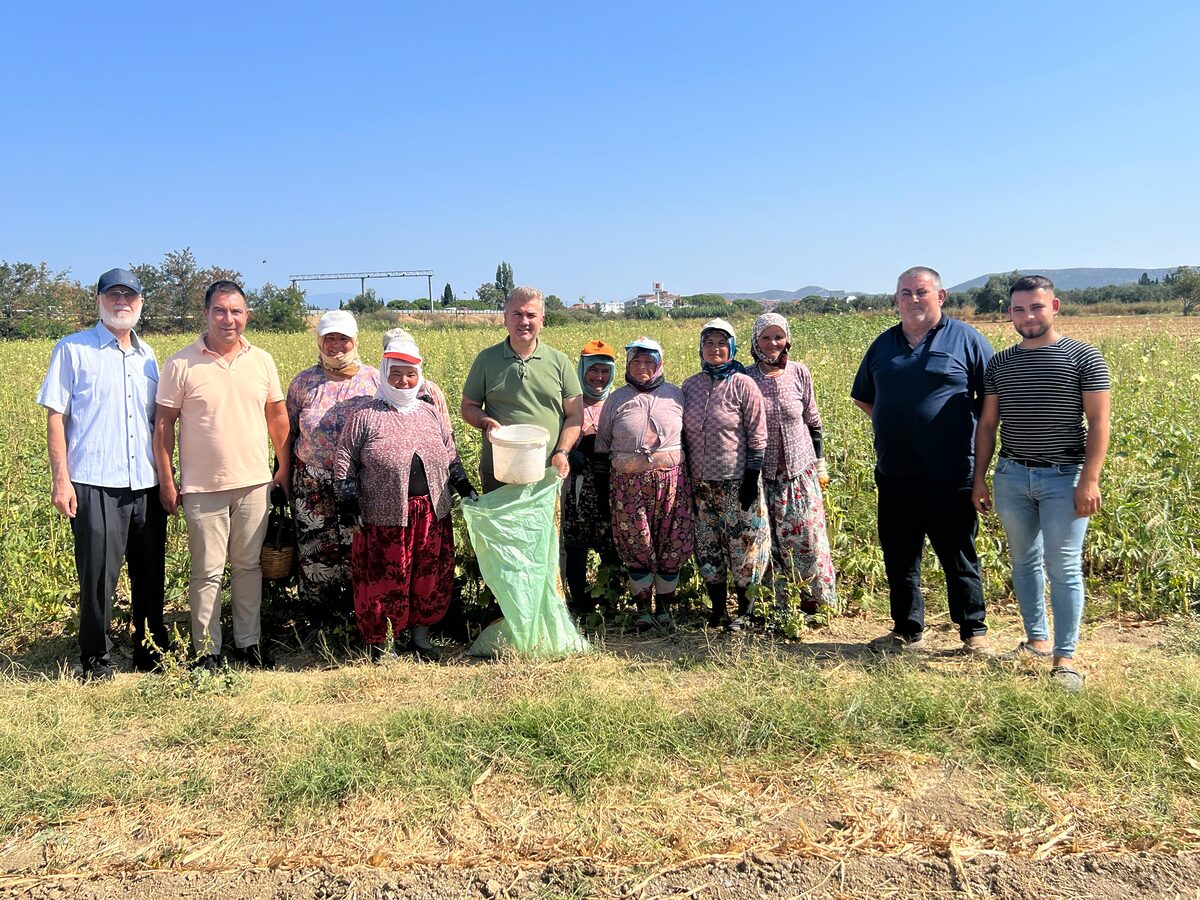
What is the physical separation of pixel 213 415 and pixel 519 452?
4.19 ft

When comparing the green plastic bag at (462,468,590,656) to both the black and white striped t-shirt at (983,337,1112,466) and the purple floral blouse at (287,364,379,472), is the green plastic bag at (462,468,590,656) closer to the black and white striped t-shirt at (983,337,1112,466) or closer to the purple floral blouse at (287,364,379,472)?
the purple floral blouse at (287,364,379,472)

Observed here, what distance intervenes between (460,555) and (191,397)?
153 cm

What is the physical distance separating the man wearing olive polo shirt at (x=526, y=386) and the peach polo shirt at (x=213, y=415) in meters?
0.94

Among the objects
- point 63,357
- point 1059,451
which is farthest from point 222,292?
point 1059,451

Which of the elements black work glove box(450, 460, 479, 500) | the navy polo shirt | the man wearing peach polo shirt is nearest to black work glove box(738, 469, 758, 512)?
the navy polo shirt

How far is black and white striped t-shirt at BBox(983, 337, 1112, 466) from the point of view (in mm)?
3100

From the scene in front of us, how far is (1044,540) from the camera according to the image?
10.7 ft

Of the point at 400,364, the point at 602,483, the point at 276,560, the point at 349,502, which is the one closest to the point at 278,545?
the point at 276,560

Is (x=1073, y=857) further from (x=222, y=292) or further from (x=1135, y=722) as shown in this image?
(x=222, y=292)

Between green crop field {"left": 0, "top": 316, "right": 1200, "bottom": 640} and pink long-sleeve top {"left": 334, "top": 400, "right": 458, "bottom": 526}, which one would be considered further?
green crop field {"left": 0, "top": 316, "right": 1200, "bottom": 640}

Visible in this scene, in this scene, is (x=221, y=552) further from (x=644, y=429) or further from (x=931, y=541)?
(x=931, y=541)

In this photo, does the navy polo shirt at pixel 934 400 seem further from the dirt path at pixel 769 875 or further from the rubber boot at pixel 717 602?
the dirt path at pixel 769 875

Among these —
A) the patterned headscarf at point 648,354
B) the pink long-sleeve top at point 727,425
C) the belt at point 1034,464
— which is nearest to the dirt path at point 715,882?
the belt at point 1034,464

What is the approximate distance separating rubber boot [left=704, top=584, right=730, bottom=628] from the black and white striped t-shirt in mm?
1467
